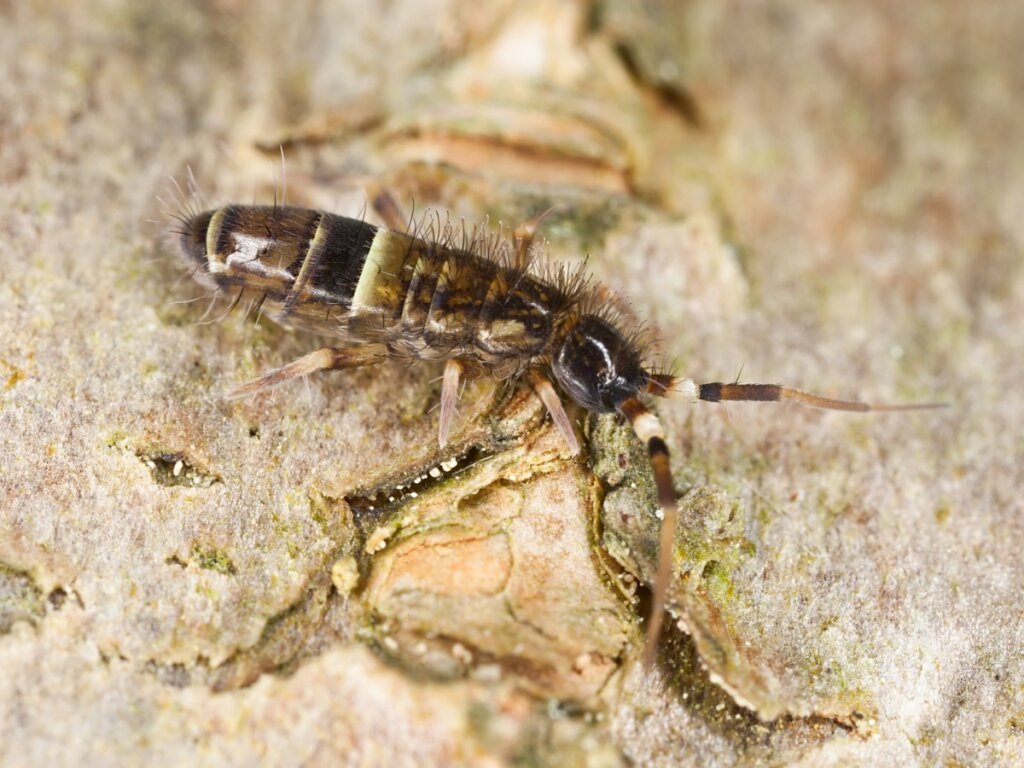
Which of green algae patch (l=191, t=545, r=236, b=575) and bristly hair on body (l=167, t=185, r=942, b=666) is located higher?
bristly hair on body (l=167, t=185, r=942, b=666)

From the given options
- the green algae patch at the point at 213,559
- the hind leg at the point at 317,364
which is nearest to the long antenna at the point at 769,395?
the hind leg at the point at 317,364

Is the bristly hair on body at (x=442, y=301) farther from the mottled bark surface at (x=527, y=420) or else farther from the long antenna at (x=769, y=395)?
the mottled bark surface at (x=527, y=420)

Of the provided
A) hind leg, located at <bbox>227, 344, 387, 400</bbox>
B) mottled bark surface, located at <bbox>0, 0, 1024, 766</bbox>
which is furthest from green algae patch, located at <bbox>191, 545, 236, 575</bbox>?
hind leg, located at <bbox>227, 344, 387, 400</bbox>

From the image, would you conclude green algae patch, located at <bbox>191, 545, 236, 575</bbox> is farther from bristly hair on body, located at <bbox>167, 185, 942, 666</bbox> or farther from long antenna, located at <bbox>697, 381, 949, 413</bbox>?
long antenna, located at <bbox>697, 381, 949, 413</bbox>

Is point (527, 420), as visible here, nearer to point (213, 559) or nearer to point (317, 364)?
point (317, 364)

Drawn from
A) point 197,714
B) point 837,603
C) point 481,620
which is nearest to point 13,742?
point 197,714
